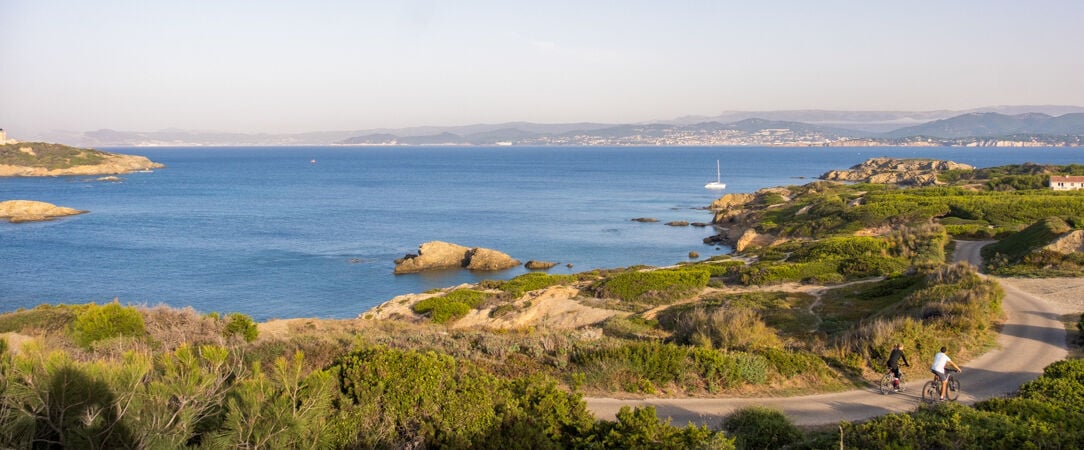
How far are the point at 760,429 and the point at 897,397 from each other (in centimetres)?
471

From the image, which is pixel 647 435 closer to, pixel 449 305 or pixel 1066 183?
pixel 449 305

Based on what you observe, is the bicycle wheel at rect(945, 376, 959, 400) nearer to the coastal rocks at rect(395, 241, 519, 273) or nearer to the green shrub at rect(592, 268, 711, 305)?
the green shrub at rect(592, 268, 711, 305)

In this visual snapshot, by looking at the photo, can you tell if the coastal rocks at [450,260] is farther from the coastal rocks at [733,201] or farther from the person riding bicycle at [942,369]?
the person riding bicycle at [942,369]

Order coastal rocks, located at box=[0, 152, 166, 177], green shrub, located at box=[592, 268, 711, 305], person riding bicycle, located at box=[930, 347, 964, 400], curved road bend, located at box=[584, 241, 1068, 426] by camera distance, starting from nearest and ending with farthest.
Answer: curved road bend, located at box=[584, 241, 1068, 426] → person riding bicycle, located at box=[930, 347, 964, 400] → green shrub, located at box=[592, 268, 711, 305] → coastal rocks, located at box=[0, 152, 166, 177]

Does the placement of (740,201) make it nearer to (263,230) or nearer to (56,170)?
(263,230)

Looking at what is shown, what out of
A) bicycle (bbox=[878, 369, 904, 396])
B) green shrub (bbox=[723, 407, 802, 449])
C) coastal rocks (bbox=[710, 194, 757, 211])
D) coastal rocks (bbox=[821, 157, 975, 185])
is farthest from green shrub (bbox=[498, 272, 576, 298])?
coastal rocks (bbox=[821, 157, 975, 185])

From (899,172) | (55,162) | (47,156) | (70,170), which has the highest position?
(47,156)

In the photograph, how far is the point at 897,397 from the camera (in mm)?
12539

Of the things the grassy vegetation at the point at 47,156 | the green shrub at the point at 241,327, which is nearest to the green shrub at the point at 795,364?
the green shrub at the point at 241,327

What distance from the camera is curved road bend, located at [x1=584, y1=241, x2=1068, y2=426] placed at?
11.3 m

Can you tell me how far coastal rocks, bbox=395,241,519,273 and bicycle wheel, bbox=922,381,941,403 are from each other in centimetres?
3773

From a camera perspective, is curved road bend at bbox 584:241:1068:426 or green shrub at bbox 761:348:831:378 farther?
green shrub at bbox 761:348:831:378

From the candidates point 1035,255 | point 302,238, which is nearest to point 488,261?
point 302,238

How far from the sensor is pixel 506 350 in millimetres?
14164
